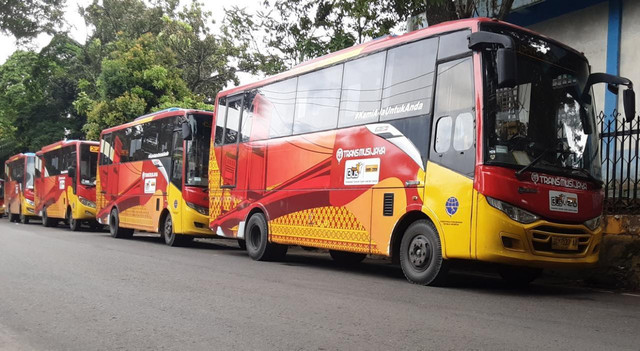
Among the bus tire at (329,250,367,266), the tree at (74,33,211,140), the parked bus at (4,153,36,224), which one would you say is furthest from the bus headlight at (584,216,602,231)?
the parked bus at (4,153,36,224)

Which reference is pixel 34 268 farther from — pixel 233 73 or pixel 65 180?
pixel 233 73

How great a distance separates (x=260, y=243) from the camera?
38.2 ft

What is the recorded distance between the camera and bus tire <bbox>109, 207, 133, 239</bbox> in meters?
18.8

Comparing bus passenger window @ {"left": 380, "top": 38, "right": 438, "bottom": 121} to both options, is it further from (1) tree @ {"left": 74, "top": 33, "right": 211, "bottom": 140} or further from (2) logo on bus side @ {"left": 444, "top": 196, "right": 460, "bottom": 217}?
(1) tree @ {"left": 74, "top": 33, "right": 211, "bottom": 140}

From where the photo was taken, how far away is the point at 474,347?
4461 millimetres

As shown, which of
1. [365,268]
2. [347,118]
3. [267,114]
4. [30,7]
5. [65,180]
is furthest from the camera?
[30,7]

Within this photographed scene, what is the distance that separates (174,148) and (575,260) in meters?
10.4

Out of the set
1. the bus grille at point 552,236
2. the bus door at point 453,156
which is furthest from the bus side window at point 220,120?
the bus grille at point 552,236

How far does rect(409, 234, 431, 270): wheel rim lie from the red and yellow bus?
1689cm

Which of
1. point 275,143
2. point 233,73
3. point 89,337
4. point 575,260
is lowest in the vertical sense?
point 89,337

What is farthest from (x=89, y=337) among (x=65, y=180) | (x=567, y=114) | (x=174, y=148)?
(x=65, y=180)

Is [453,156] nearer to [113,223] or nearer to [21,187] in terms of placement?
[113,223]

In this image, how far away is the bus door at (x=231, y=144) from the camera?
12.7m

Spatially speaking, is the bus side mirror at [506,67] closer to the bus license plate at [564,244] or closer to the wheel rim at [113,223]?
the bus license plate at [564,244]
